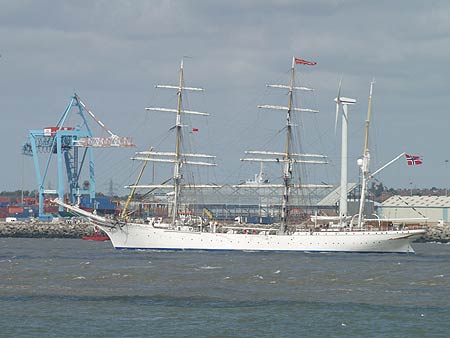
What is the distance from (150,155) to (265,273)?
165 feet

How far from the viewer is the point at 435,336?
45688 millimetres

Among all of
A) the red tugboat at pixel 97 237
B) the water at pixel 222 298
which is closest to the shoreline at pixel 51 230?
the red tugboat at pixel 97 237

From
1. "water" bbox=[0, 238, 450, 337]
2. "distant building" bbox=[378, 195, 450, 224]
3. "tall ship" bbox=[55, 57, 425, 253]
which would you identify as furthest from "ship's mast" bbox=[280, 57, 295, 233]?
"distant building" bbox=[378, 195, 450, 224]

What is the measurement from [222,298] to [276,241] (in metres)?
55.1

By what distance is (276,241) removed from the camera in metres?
113

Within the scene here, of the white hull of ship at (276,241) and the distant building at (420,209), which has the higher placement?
the distant building at (420,209)

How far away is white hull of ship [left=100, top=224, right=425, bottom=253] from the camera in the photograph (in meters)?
111

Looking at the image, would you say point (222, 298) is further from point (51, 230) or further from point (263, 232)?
point (51, 230)

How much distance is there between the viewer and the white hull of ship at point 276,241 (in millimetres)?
111000

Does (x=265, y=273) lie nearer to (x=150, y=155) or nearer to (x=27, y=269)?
(x=27, y=269)

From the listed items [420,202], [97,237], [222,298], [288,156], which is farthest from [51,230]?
[222,298]

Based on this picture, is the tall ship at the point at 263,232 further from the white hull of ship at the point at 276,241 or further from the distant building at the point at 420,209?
the distant building at the point at 420,209

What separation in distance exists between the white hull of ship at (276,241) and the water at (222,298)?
67.1 ft

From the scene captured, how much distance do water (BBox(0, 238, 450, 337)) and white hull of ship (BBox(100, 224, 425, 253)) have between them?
20.4 m
